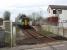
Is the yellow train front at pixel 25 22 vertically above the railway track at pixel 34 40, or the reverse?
the yellow train front at pixel 25 22

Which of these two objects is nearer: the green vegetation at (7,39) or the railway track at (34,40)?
the green vegetation at (7,39)

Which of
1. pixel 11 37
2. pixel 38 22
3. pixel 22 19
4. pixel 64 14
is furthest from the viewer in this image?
pixel 64 14

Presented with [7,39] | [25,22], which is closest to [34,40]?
[7,39]

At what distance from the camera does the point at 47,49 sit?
11.3 metres

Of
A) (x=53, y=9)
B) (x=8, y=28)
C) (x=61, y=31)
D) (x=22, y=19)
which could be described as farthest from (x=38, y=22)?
(x=53, y=9)

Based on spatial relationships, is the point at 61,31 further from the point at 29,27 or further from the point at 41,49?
the point at 41,49

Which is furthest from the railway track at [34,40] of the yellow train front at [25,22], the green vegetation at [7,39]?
the yellow train front at [25,22]

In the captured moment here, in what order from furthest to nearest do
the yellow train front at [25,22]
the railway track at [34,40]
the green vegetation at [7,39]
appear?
1. the yellow train front at [25,22]
2. the railway track at [34,40]
3. the green vegetation at [7,39]

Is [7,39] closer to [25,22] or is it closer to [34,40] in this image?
[34,40]

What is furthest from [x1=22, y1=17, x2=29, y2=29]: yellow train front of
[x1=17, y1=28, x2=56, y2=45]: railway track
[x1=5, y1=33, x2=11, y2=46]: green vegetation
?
[x1=5, y1=33, x2=11, y2=46]: green vegetation

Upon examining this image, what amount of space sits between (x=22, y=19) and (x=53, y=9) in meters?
25.3

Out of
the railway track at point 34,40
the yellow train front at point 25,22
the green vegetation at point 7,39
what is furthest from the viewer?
the yellow train front at point 25,22

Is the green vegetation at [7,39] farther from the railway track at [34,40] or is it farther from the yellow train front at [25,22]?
the yellow train front at [25,22]

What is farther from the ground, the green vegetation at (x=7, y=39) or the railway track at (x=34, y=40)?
the green vegetation at (x=7, y=39)
